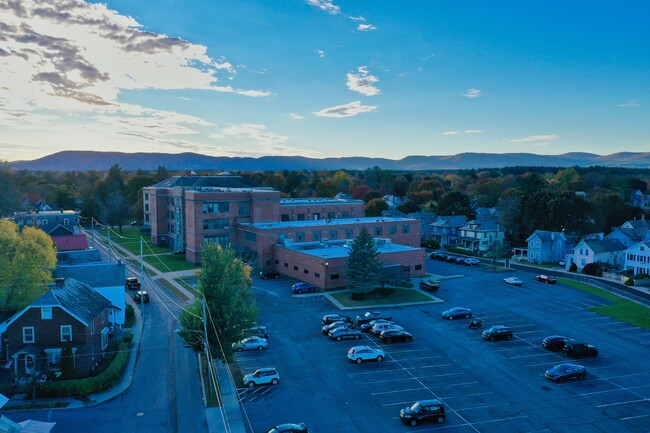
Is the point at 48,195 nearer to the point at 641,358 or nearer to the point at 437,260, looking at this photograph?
the point at 437,260

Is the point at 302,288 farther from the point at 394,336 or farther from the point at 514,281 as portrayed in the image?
the point at 514,281

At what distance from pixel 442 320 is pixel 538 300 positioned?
15337mm

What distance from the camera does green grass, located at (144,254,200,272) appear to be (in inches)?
2890

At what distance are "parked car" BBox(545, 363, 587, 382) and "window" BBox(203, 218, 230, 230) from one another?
57488 millimetres

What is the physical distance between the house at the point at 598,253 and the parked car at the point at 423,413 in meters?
59.8

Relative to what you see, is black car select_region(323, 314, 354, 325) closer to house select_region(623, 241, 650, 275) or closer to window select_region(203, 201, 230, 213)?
window select_region(203, 201, 230, 213)

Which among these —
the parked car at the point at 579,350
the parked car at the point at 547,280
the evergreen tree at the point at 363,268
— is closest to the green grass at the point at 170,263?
the evergreen tree at the point at 363,268

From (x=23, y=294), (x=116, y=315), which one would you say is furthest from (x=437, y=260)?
(x=23, y=294)

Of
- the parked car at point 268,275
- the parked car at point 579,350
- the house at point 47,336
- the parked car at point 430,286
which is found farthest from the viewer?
the parked car at point 268,275

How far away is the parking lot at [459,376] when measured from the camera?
27.6m

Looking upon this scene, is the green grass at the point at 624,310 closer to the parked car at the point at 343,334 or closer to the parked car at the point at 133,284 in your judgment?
the parked car at the point at 343,334

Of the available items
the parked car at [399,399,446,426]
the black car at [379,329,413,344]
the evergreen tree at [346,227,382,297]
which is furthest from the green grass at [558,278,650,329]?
the parked car at [399,399,446,426]

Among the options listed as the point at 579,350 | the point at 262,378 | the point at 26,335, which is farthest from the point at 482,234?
the point at 26,335

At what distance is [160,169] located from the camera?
16875 centimetres
